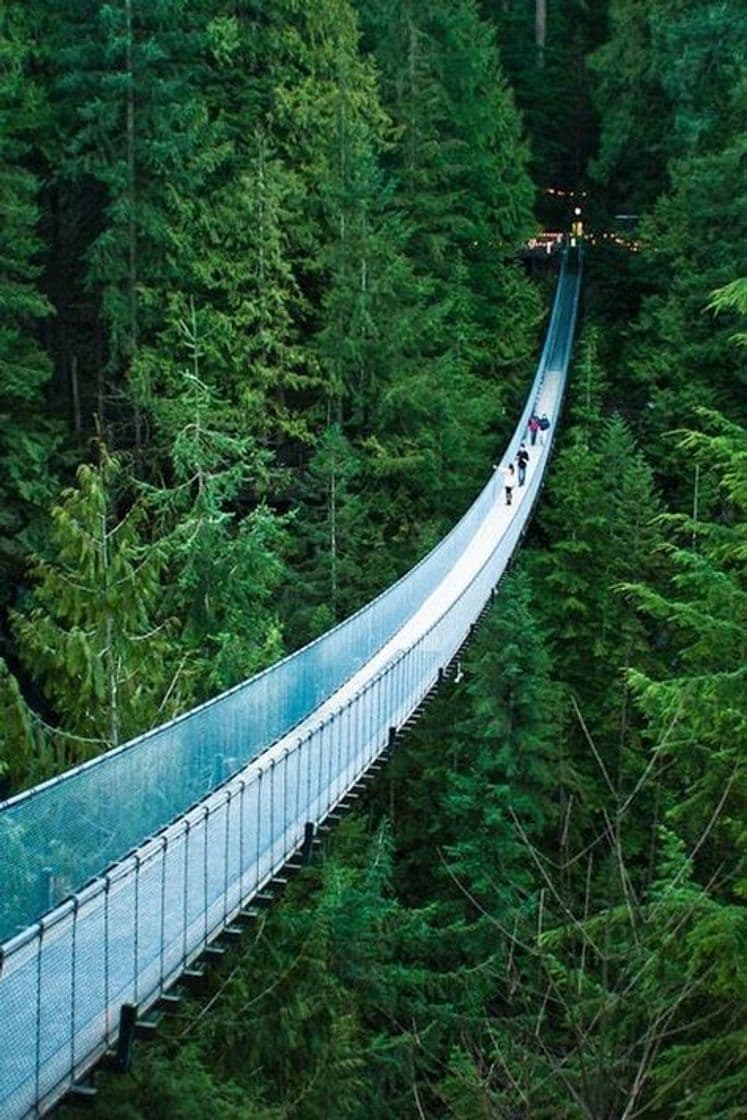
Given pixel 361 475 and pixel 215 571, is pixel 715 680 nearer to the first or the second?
pixel 215 571

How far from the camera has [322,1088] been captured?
39.4 ft

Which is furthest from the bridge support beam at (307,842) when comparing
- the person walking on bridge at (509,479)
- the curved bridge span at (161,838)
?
the person walking on bridge at (509,479)

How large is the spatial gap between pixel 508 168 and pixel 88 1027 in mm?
27259

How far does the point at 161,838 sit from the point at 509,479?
15.8 metres

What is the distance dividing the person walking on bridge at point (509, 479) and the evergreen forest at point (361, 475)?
2.43 feet

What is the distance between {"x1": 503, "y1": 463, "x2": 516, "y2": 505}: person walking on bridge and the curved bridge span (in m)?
8.93

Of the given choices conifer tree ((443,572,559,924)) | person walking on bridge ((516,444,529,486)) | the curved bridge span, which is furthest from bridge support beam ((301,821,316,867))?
person walking on bridge ((516,444,529,486))

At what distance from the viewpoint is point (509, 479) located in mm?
22531

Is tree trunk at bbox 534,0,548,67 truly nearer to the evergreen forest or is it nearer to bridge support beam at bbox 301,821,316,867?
the evergreen forest

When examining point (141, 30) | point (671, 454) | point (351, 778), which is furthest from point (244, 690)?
point (671, 454)

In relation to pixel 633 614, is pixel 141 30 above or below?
above

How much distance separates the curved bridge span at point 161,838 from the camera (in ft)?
19.6

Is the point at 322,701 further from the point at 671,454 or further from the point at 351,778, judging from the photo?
the point at 671,454

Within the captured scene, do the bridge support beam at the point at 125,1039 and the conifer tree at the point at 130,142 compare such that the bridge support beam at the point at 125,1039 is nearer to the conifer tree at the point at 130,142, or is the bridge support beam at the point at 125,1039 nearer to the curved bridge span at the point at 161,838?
the curved bridge span at the point at 161,838
